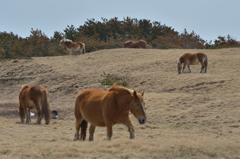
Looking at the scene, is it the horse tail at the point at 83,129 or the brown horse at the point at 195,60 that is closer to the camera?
the horse tail at the point at 83,129

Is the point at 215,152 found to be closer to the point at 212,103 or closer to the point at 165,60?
the point at 212,103

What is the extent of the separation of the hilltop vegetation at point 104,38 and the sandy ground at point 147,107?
397 inches

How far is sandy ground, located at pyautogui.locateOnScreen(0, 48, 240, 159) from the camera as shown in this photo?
7.69 metres

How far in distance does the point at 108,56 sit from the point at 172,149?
78.9ft

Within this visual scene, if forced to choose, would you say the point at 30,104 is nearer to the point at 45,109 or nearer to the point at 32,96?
the point at 32,96

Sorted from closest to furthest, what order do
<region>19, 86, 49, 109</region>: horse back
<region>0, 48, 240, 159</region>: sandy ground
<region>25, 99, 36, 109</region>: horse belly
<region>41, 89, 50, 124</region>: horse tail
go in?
<region>0, 48, 240, 159</region>: sandy ground, <region>41, 89, 50, 124</region>: horse tail, <region>19, 86, 49, 109</region>: horse back, <region>25, 99, 36, 109</region>: horse belly

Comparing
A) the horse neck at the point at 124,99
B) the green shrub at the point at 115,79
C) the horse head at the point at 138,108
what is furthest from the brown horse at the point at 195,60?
the horse head at the point at 138,108

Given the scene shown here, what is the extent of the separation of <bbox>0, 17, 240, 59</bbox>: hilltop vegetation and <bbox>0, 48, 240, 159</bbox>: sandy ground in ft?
33.1

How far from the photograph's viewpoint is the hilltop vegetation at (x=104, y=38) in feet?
141

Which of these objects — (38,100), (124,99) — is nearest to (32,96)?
(38,100)

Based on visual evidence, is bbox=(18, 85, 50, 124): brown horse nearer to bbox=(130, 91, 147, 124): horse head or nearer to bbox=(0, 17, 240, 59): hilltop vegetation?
bbox=(130, 91, 147, 124): horse head

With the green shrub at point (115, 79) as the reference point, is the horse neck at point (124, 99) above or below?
above

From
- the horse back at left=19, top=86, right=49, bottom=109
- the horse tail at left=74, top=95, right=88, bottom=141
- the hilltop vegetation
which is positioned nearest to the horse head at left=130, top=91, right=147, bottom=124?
the horse tail at left=74, top=95, right=88, bottom=141

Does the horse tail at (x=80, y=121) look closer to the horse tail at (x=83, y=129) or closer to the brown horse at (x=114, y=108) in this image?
the horse tail at (x=83, y=129)
